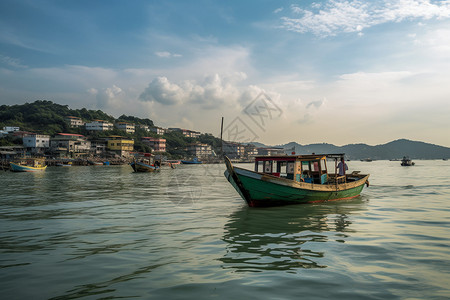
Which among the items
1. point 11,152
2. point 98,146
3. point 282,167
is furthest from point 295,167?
point 98,146

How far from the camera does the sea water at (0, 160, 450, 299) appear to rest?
579 cm

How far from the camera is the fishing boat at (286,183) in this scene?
15.0 meters

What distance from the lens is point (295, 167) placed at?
16.5m

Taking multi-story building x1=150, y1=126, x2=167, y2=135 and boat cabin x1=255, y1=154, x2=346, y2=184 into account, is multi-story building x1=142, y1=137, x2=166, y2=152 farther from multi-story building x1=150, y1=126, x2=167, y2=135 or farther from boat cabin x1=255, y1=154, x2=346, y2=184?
boat cabin x1=255, y1=154, x2=346, y2=184

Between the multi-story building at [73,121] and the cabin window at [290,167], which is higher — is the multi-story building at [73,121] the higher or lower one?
the higher one

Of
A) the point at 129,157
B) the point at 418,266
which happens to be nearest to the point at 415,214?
the point at 418,266

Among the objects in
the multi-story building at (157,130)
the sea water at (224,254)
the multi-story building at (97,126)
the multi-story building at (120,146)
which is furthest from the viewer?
the multi-story building at (157,130)

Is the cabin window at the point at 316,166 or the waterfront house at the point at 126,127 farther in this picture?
the waterfront house at the point at 126,127

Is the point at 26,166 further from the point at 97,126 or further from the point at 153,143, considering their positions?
the point at 153,143

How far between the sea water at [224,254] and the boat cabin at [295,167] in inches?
104

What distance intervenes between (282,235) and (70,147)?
107273 mm

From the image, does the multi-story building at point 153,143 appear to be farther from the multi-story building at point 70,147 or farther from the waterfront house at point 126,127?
the multi-story building at point 70,147

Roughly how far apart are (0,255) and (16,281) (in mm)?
2264

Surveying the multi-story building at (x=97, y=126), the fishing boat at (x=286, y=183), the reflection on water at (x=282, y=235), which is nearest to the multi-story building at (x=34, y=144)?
the multi-story building at (x=97, y=126)
